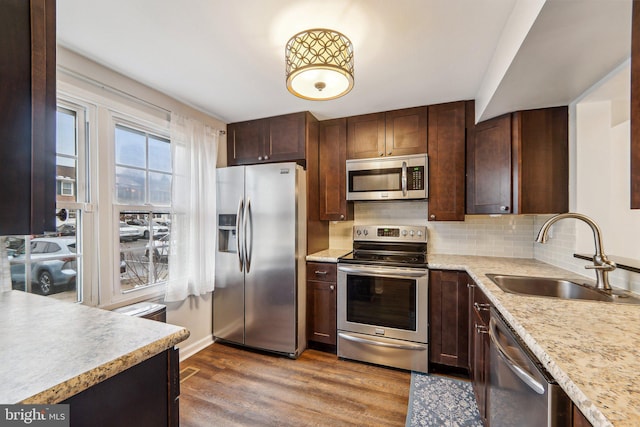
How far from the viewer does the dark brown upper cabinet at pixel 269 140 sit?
2.76 m

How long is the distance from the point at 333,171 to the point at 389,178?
1.98 ft

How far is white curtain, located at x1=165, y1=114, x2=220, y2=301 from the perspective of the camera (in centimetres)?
241

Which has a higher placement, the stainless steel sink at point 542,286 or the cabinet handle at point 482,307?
the stainless steel sink at point 542,286

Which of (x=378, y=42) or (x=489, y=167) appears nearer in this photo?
(x=378, y=42)

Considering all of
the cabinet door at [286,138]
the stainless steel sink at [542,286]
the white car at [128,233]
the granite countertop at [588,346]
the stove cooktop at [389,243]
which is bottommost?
the stainless steel sink at [542,286]

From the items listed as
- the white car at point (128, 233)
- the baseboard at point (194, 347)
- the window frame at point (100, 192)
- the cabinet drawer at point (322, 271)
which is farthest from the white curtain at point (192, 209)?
the cabinet drawer at point (322, 271)

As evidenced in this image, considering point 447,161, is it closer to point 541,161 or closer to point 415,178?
point 415,178

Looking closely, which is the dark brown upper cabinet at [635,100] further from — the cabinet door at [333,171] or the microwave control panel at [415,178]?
the cabinet door at [333,171]

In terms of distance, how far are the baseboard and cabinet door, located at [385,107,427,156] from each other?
2.62 meters

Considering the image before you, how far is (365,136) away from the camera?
2814 mm

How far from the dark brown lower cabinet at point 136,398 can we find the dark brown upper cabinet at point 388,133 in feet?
7.81

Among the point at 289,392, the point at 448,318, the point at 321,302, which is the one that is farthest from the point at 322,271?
the point at 448,318

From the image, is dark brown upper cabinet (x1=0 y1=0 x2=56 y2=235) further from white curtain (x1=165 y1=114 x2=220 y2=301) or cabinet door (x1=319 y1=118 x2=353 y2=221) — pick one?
cabinet door (x1=319 y1=118 x2=353 y2=221)

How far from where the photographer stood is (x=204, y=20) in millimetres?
1478
